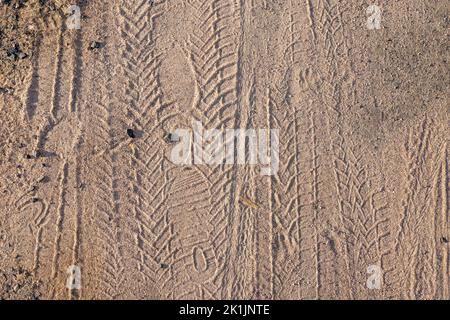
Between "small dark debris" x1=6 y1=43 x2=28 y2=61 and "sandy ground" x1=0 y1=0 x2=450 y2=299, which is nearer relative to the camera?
"sandy ground" x1=0 y1=0 x2=450 y2=299

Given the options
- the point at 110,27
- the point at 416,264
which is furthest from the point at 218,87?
the point at 416,264

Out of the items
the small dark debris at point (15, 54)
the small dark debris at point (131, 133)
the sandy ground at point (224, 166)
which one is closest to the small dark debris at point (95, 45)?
the sandy ground at point (224, 166)

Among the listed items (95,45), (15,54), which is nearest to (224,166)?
(95,45)

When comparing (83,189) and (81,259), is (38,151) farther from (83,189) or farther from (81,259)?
(81,259)

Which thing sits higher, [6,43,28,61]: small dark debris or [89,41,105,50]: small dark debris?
[89,41,105,50]: small dark debris

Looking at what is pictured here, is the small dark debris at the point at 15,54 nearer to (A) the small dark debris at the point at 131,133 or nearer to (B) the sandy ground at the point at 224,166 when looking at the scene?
(B) the sandy ground at the point at 224,166

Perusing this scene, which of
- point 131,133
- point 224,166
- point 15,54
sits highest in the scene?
point 15,54

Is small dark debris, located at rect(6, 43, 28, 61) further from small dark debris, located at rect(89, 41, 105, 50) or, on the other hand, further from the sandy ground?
small dark debris, located at rect(89, 41, 105, 50)

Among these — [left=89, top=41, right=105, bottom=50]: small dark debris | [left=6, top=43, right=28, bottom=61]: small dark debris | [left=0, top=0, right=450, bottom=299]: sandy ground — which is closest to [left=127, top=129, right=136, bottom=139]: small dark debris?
[left=0, top=0, right=450, bottom=299]: sandy ground

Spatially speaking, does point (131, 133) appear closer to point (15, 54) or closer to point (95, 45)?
point (95, 45)
